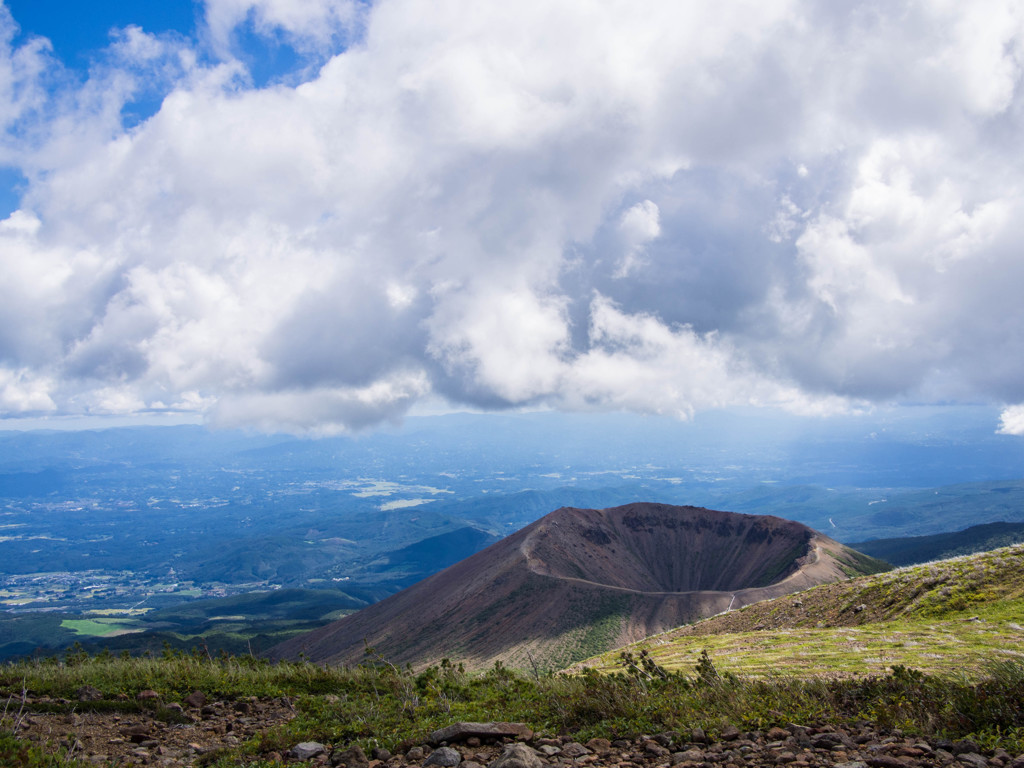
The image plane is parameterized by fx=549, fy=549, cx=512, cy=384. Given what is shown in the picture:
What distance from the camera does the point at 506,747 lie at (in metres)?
8.16

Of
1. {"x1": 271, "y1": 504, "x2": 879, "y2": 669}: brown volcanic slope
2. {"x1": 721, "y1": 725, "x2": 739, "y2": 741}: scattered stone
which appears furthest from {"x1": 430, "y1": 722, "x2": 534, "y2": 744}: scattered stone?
{"x1": 271, "y1": 504, "x2": 879, "y2": 669}: brown volcanic slope

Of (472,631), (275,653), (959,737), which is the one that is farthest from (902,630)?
(275,653)

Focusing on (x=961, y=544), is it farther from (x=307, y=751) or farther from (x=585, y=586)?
(x=307, y=751)

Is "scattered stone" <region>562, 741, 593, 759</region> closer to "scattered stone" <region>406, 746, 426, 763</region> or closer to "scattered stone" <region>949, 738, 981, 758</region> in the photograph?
"scattered stone" <region>406, 746, 426, 763</region>

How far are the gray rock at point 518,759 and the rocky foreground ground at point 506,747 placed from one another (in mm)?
17

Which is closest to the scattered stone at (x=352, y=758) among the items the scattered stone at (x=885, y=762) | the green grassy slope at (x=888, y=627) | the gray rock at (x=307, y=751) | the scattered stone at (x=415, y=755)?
the gray rock at (x=307, y=751)

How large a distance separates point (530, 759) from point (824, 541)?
12838cm

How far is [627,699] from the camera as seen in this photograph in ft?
35.0

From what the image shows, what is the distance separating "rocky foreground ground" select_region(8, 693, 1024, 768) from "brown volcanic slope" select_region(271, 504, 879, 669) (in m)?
59.8

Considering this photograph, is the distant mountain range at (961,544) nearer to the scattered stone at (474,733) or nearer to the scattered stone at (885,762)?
the scattered stone at (885,762)

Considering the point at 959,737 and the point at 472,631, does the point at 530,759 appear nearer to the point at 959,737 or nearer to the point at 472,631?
the point at 959,737

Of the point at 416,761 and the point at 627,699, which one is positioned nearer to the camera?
the point at 416,761

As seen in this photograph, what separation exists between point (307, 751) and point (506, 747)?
12.2 ft

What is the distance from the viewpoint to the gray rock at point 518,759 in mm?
7410
